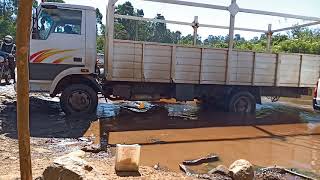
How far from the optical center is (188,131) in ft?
28.1

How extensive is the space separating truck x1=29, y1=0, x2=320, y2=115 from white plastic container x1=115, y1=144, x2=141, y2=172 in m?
4.66

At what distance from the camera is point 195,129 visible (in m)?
8.86

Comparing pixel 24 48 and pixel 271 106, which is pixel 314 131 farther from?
pixel 24 48

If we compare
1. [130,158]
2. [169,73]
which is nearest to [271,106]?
[169,73]

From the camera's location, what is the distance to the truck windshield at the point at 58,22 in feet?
29.4

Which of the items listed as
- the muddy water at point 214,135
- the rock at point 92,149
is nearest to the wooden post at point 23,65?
the muddy water at point 214,135

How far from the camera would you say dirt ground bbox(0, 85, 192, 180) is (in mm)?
4883

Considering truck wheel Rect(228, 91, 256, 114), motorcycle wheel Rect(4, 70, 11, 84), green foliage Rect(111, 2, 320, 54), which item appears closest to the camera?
truck wheel Rect(228, 91, 256, 114)

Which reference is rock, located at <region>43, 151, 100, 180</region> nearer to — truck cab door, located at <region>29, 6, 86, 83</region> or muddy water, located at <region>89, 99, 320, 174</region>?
muddy water, located at <region>89, 99, 320, 174</region>

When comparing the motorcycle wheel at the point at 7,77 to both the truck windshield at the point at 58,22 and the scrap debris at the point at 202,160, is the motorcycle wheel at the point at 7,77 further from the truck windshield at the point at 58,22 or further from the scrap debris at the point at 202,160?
the scrap debris at the point at 202,160

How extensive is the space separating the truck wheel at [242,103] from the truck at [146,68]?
3cm

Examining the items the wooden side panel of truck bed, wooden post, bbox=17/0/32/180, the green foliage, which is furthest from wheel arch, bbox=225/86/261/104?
wooden post, bbox=17/0/32/180

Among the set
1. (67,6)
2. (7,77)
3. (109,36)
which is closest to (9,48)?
(7,77)

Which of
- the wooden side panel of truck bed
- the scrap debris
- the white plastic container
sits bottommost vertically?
the scrap debris
